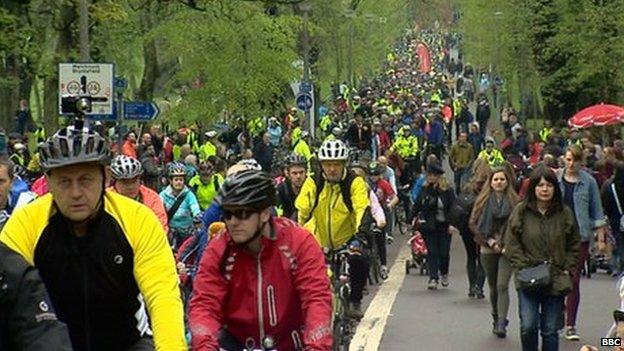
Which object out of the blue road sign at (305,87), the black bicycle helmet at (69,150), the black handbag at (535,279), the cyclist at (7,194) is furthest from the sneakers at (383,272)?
the blue road sign at (305,87)

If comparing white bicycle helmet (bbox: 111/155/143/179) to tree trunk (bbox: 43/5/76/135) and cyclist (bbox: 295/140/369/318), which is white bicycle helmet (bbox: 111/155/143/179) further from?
tree trunk (bbox: 43/5/76/135)

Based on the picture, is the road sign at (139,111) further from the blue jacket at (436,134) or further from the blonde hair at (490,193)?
the blonde hair at (490,193)

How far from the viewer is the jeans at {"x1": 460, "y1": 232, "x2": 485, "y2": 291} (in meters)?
18.3

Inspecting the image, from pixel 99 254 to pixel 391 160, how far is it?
2749 centimetres

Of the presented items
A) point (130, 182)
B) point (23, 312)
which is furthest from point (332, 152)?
point (23, 312)

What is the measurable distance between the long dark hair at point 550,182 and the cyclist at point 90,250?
6472mm

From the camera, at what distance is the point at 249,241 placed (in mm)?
6473

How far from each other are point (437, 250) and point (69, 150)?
14723mm

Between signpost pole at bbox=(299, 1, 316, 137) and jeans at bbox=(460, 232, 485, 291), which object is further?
signpost pole at bbox=(299, 1, 316, 137)

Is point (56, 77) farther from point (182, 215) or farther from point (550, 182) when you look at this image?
point (550, 182)

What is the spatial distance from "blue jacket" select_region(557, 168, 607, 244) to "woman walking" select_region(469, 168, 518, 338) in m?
0.83

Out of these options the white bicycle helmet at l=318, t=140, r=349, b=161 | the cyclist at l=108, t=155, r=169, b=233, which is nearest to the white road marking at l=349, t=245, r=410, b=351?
the white bicycle helmet at l=318, t=140, r=349, b=161

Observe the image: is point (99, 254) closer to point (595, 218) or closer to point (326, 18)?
point (595, 218)

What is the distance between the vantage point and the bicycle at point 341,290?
40.1ft
